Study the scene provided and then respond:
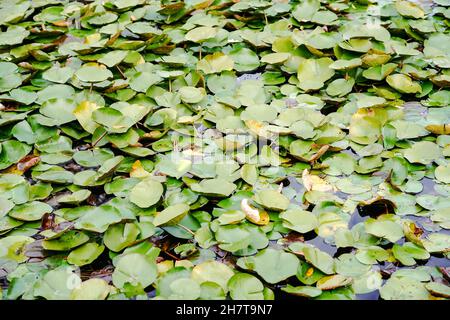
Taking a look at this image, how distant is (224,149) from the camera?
6.02 feet

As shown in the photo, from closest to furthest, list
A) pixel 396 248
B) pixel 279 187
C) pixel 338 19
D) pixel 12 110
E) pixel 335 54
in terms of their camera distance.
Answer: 1. pixel 396 248
2. pixel 279 187
3. pixel 12 110
4. pixel 335 54
5. pixel 338 19

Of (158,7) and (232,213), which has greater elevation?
(158,7)

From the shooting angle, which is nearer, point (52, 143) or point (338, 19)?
point (52, 143)

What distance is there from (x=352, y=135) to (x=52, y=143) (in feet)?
3.44

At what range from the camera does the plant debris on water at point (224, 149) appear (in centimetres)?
146

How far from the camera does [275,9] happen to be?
253 cm

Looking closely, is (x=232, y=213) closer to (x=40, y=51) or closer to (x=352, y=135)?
(x=352, y=135)

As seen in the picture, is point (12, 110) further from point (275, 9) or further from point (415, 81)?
point (415, 81)

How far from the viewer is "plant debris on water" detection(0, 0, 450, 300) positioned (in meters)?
1.46

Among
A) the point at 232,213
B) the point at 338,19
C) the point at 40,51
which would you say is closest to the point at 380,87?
the point at 338,19

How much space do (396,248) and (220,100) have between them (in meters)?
0.85

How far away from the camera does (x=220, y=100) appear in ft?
6.59

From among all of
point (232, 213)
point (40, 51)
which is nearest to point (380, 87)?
point (232, 213)

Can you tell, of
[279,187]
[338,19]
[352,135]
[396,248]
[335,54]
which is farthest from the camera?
[338,19]
